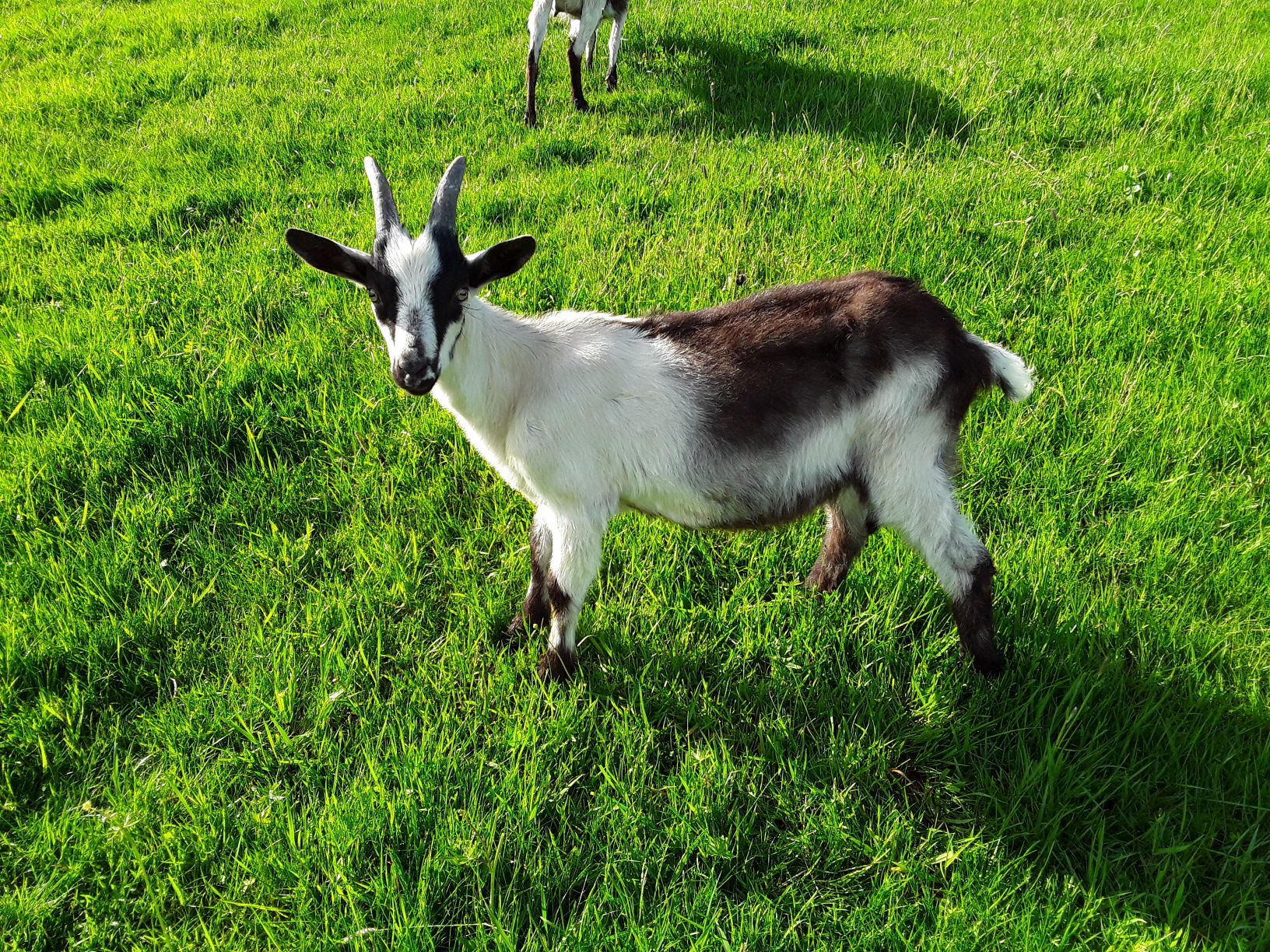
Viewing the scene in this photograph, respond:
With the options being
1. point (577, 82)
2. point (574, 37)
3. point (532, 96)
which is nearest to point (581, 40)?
point (574, 37)

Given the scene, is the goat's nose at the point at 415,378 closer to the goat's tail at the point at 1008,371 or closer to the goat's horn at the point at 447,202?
the goat's horn at the point at 447,202

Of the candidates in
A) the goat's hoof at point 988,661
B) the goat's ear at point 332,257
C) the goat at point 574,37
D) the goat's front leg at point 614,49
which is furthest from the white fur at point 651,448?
the goat's front leg at point 614,49

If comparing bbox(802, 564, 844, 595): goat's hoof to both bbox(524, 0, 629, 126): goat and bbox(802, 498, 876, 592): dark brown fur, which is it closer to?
bbox(802, 498, 876, 592): dark brown fur

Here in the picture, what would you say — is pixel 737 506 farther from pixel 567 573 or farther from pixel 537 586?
pixel 537 586

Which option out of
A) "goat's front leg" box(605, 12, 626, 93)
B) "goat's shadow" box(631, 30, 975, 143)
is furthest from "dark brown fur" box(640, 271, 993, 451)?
"goat's front leg" box(605, 12, 626, 93)

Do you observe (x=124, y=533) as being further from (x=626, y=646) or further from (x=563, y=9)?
(x=563, y=9)

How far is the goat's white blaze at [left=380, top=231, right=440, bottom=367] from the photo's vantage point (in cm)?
244

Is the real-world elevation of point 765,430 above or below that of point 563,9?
below

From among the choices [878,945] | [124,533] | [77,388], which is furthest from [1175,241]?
[77,388]

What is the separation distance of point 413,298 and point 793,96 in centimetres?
522

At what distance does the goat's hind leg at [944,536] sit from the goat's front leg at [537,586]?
1194mm

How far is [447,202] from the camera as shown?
2.68 meters

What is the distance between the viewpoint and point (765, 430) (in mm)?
2613

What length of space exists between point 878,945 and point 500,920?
1025 millimetres
